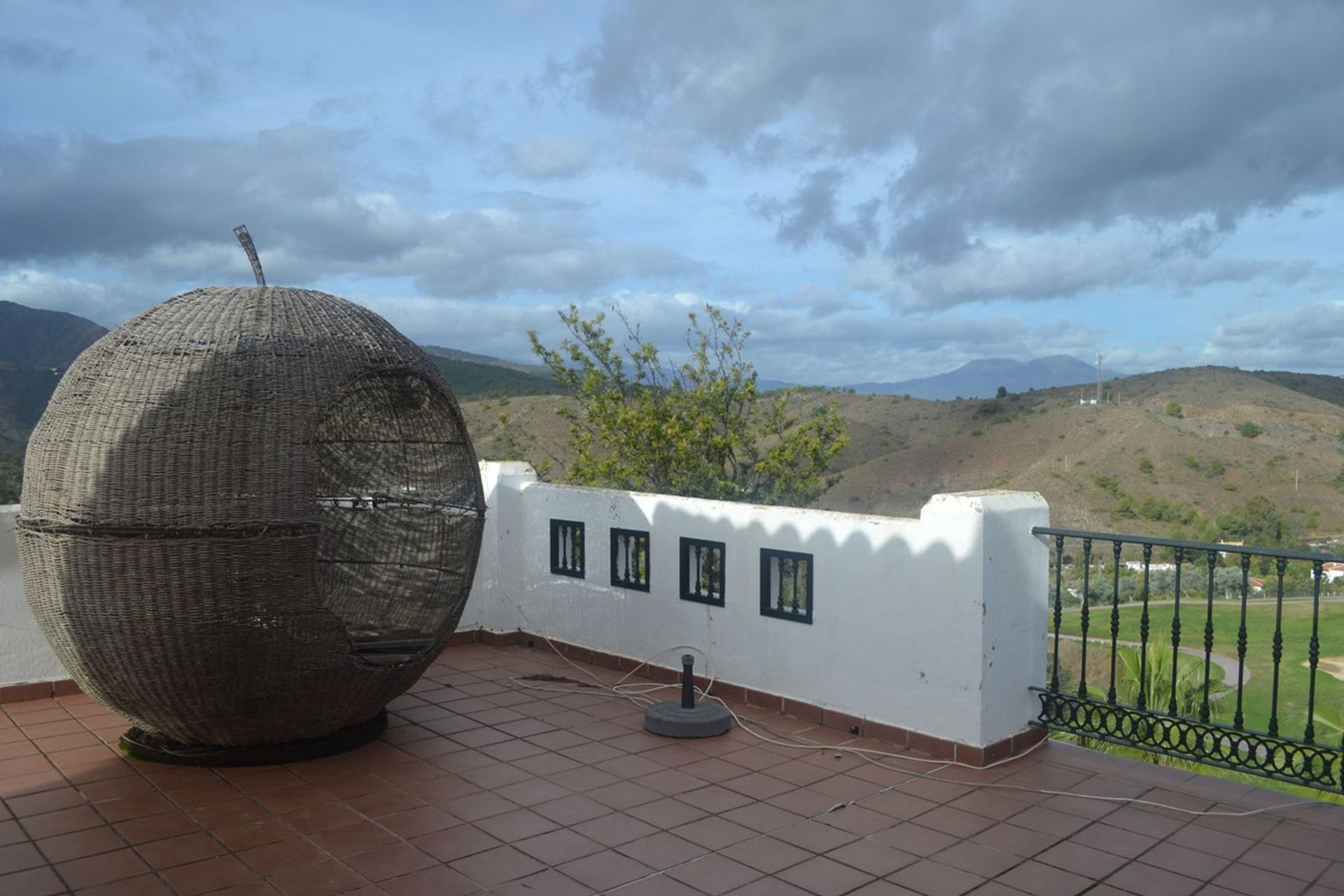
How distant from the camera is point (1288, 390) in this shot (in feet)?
160

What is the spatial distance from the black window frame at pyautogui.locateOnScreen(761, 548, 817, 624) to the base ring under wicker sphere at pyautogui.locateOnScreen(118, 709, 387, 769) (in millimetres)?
2265

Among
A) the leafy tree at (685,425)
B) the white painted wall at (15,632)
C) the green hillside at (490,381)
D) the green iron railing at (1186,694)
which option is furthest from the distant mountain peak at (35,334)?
the green iron railing at (1186,694)

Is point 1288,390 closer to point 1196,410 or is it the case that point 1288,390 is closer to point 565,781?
point 1196,410

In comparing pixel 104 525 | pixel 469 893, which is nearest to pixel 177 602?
pixel 104 525

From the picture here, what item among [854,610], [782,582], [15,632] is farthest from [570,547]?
[15,632]

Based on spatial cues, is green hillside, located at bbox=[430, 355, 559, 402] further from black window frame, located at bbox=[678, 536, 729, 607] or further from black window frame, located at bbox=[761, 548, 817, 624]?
black window frame, located at bbox=[761, 548, 817, 624]

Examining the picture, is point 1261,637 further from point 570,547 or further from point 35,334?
point 35,334

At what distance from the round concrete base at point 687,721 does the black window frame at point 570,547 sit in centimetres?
158

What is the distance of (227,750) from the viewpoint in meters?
4.70

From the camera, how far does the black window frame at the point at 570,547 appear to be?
22.4 feet

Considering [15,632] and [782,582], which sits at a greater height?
[782,582]

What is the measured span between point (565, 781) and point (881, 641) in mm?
1693

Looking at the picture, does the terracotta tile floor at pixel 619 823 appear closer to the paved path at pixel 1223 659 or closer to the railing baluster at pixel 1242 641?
the railing baluster at pixel 1242 641

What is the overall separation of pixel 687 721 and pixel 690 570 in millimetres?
1098
